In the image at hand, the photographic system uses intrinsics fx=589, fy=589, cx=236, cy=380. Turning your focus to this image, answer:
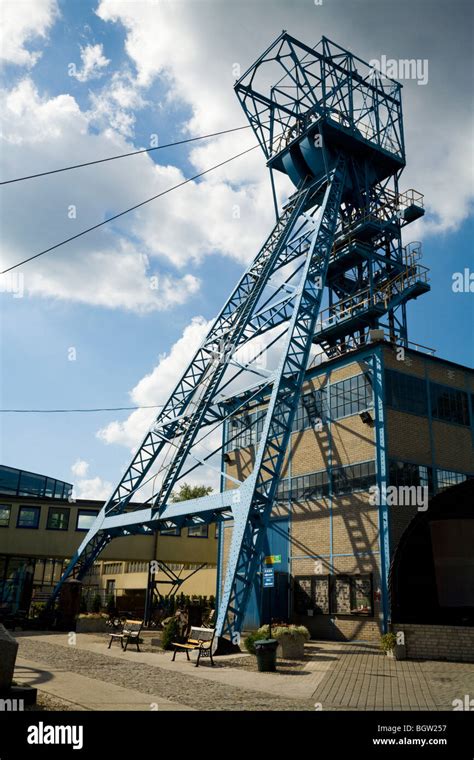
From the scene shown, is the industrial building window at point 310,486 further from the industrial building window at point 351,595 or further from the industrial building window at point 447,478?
the industrial building window at point 447,478

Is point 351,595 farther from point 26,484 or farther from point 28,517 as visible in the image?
point 26,484

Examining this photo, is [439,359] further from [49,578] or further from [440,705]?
[49,578]

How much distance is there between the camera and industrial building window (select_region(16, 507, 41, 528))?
3462 cm

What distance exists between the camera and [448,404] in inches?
1021

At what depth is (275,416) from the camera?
854 inches

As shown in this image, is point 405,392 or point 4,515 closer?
point 405,392

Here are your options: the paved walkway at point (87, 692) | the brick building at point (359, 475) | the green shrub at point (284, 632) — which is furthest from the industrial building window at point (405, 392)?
the paved walkway at point (87, 692)

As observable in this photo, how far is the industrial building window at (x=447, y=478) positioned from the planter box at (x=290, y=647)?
32.0 ft

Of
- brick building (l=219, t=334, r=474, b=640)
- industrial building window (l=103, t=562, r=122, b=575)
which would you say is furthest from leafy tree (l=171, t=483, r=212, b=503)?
brick building (l=219, t=334, r=474, b=640)

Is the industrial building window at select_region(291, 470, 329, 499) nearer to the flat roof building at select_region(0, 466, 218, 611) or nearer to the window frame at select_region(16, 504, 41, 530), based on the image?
the flat roof building at select_region(0, 466, 218, 611)

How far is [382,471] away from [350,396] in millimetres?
3956

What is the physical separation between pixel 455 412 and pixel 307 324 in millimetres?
8065

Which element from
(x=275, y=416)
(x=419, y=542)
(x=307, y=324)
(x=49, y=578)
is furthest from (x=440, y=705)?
(x=49, y=578)

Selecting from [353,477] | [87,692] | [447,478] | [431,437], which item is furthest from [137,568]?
[87,692]
